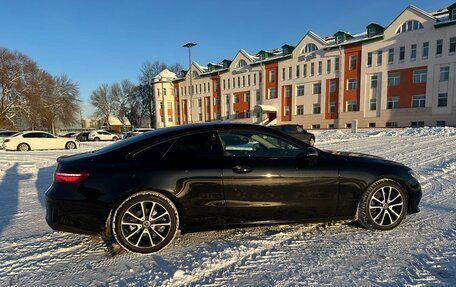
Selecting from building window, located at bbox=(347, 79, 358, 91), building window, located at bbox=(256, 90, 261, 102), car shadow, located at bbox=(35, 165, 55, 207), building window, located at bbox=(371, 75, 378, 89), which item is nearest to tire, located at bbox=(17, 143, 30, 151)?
car shadow, located at bbox=(35, 165, 55, 207)

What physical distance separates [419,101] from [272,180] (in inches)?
1602

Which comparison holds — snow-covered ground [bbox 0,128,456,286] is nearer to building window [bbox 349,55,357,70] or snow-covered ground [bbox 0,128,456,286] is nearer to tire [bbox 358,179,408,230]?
tire [bbox 358,179,408,230]

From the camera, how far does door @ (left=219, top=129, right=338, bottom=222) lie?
3.29m

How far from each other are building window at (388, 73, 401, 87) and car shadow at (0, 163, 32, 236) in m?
41.4

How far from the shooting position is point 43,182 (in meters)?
6.91

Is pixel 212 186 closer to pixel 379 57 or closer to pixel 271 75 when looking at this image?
pixel 379 57

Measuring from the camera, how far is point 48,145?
705 inches

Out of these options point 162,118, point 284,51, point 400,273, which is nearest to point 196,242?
point 400,273

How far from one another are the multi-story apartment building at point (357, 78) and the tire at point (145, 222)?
40.6 metres

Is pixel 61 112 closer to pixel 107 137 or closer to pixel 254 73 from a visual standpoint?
pixel 107 137

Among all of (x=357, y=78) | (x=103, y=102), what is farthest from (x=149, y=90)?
(x=357, y=78)

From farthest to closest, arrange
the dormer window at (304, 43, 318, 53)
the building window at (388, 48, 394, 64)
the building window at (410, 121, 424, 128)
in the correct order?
1. the dormer window at (304, 43, 318, 53)
2. the building window at (388, 48, 394, 64)
3. the building window at (410, 121, 424, 128)

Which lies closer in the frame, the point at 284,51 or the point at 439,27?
the point at 439,27

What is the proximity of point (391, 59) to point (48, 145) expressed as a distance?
132 ft
